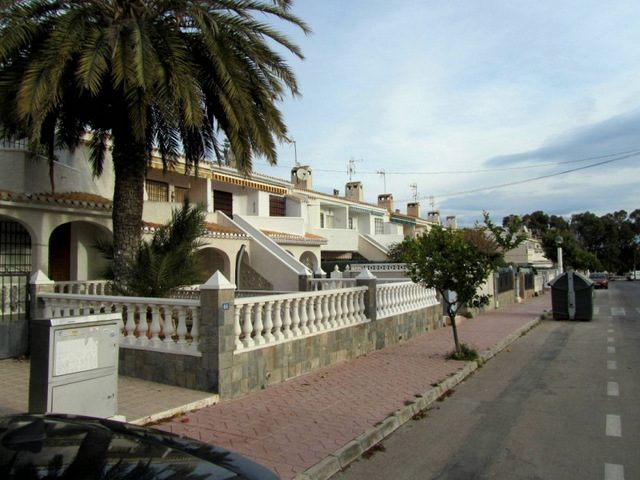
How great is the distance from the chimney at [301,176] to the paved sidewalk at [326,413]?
24.3 metres

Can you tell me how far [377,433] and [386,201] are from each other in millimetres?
39873

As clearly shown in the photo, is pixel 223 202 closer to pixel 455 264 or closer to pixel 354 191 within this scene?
pixel 455 264

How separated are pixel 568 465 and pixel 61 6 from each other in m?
10.8

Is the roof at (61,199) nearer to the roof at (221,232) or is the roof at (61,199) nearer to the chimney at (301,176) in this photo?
the roof at (221,232)

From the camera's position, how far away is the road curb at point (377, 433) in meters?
4.58

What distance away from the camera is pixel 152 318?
7586 millimetres

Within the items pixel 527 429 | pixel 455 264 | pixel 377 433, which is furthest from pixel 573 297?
pixel 377 433

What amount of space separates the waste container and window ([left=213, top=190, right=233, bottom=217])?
14.0 meters

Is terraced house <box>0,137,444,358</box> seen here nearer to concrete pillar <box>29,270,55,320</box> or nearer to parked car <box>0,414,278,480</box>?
concrete pillar <box>29,270,55,320</box>

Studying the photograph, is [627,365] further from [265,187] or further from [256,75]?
[265,187]

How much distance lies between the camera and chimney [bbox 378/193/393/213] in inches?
1753

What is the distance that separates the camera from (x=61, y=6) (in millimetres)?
9516

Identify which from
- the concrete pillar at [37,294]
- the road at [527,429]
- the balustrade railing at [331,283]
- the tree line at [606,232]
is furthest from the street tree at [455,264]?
the tree line at [606,232]

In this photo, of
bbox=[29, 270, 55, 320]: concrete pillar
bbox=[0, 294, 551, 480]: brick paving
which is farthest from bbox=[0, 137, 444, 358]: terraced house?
bbox=[0, 294, 551, 480]: brick paving
